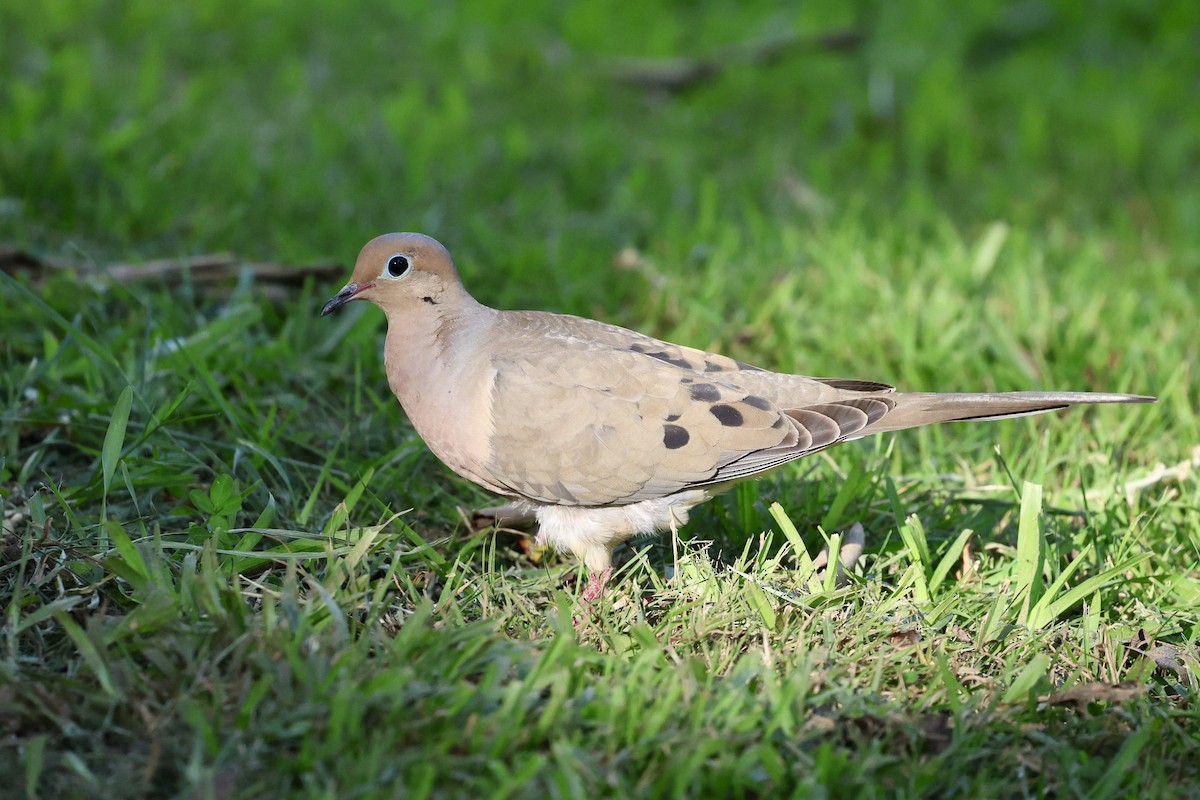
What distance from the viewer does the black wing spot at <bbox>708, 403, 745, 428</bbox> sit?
10.3 feet

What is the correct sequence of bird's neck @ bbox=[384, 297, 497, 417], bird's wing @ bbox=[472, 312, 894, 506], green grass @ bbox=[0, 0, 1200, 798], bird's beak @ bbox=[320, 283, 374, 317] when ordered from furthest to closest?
bird's beak @ bbox=[320, 283, 374, 317] → bird's neck @ bbox=[384, 297, 497, 417] → bird's wing @ bbox=[472, 312, 894, 506] → green grass @ bbox=[0, 0, 1200, 798]

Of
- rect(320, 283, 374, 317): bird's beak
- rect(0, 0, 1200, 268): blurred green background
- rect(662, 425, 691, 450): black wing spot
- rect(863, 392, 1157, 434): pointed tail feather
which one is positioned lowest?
rect(863, 392, 1157, 434): pointed tail feather

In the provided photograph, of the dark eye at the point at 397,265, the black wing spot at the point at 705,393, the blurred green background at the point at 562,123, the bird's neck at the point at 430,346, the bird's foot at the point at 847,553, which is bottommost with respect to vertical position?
the bird's foot at the point at 847,553

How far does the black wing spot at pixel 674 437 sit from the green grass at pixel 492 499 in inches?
11.6

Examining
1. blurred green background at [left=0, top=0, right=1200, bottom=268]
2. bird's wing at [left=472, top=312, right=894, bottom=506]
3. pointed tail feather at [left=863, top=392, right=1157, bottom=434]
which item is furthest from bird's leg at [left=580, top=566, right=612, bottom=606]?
blurred green background at [left=0, top=0, right=1200, bottom=268]

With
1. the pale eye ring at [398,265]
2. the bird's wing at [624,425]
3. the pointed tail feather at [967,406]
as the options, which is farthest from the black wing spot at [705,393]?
the pale eye ring at [398,265]

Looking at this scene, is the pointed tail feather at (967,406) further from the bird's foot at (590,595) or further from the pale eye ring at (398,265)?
the pale eye ring at (398,265)

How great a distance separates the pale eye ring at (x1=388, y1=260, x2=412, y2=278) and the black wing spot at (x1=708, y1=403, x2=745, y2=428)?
914 millimetres

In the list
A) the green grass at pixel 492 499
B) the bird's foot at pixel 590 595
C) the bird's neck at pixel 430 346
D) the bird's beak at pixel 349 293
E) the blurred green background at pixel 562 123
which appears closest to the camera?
the green grass at pixel 492 499

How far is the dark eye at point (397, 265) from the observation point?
3297 millimetres

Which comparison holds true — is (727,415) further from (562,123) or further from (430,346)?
(562,123)

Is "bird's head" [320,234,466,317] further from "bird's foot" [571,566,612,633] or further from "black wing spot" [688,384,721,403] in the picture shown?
"bird's foot" [571,566,612,633]

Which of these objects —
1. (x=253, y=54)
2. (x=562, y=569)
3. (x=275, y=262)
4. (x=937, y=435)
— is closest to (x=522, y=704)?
(x=562, y=569)

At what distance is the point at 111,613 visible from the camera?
107 inches
